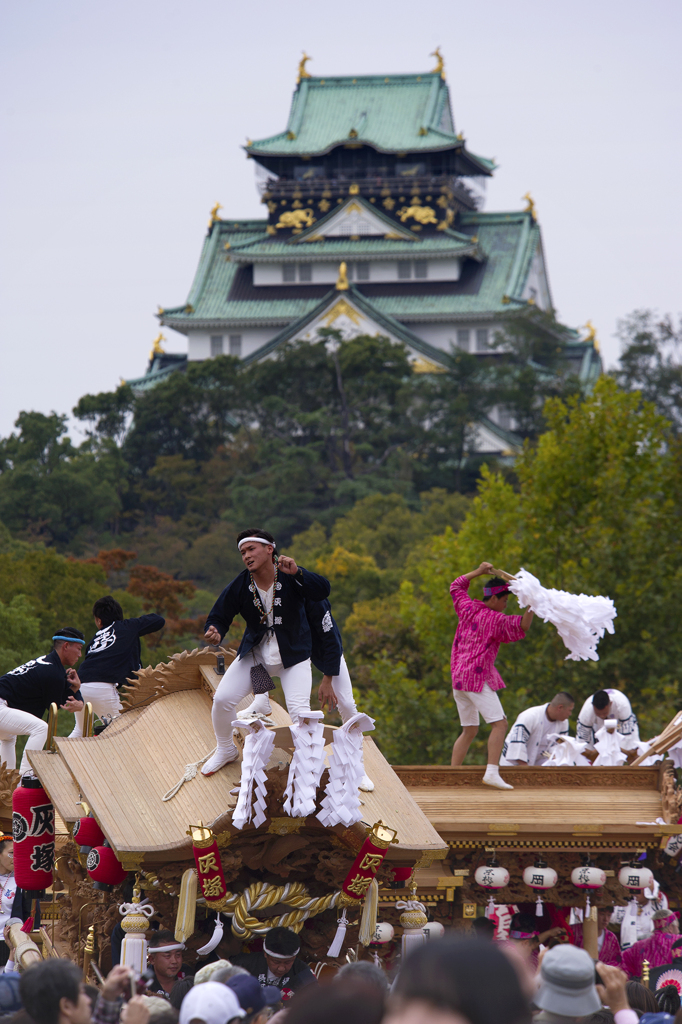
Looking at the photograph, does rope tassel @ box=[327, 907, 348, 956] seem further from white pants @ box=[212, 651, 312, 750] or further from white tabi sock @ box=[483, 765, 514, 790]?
white tabi sock @ box=[483, 765, 514, 790]

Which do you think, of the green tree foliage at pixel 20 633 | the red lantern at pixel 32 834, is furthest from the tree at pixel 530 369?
the red lantern at pixel 32 834

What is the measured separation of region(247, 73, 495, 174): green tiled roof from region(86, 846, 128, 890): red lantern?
54893mm

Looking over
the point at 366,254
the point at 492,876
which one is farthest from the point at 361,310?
the point at 492,876

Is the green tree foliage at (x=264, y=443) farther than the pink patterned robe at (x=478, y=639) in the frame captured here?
Yes

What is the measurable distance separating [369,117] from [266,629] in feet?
191

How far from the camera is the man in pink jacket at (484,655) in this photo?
30.2ft

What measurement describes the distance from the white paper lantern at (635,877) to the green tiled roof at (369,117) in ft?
173

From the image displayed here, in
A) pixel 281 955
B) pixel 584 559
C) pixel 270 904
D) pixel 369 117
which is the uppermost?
pixel 369 117

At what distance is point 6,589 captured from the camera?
24.3 metres

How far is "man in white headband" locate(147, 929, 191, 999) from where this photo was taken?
6.56 metres

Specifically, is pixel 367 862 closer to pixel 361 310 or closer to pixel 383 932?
pixel 383 932

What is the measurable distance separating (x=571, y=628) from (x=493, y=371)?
41.9m

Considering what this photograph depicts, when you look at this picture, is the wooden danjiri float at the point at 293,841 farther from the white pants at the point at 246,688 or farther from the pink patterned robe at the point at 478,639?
the pink patterned robe at the point at 478,639

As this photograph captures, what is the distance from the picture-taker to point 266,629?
6938 millimetres
